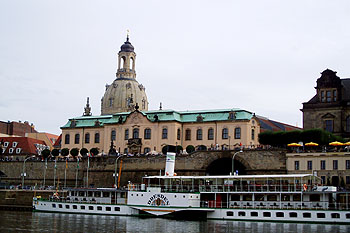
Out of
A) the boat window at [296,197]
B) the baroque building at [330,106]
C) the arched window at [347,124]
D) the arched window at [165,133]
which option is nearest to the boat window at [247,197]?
the boat window at [296,197]

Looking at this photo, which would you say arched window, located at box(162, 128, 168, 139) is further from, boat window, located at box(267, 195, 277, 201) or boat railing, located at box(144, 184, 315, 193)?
boat window, located at box(267, 195, 277, 201)

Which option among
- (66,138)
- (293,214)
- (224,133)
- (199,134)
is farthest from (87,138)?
(293,214)

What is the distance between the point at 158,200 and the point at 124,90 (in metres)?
76.4

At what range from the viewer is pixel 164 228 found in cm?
4844

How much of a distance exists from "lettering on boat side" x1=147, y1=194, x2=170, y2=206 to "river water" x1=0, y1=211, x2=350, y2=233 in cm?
255

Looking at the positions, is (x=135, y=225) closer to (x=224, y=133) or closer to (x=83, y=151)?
(x=224, y=133)

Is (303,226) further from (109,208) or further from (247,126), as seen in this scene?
(247,126)

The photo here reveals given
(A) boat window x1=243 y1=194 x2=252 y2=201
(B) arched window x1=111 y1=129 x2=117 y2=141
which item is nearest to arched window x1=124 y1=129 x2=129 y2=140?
(B) arched window x1=111 y1=129 x2=117 y2=141

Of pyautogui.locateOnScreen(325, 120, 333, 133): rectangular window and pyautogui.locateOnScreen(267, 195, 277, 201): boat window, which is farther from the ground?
pyautogui.locateOnScreen(325, 120, 333, 133): rectangular window

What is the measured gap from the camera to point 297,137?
245 ft

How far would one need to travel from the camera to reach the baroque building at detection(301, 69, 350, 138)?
79.2 m

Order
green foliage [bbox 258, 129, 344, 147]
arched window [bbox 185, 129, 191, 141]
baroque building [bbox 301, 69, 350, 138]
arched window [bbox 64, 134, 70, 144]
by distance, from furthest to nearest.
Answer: arched window [bbox 64, 134, 70, 144] < arched window [bbox 185, 129, 191, 141] < baroque building [bbox 301, 69, 350, 138] < green foliage [bbox 258, 129, 344, 147]

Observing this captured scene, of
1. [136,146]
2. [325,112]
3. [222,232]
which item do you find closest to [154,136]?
[136,146]

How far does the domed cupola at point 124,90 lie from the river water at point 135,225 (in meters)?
73.3
